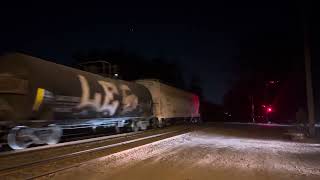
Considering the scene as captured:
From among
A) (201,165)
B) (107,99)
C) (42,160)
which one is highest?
(107,99)

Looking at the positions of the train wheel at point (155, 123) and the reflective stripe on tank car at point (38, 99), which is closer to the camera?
the reflective stripe on tank car at point (38, 99)

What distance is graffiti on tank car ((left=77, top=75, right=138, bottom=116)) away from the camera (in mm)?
18031

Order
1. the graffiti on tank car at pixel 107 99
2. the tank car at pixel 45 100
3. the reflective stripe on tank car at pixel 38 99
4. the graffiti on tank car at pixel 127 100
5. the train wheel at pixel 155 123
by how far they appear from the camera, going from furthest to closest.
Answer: the train wheel at pixel 155 123 < the graffiti on tank car at pixel 127 100 < the graffiti on tank car at pixel 107 99 < the reflective stripe on tank car at pixel 38 99 < the tank car at pixel 45 100

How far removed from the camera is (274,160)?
12.4 meters

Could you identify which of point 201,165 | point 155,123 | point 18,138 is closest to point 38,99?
point 18,138

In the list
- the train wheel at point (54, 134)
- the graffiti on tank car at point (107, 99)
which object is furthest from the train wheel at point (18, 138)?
the graffiti on tank car at point (107, 99)

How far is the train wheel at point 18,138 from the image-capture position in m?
13.7

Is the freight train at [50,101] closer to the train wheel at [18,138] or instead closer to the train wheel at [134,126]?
the train wheel at [18,138]

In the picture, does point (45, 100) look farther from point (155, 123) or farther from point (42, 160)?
point (155, 123)

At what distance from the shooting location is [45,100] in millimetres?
14805

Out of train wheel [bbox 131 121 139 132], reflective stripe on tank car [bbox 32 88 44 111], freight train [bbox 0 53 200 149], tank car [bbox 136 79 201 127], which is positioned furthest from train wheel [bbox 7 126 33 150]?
tank car [bbox 136 79 201 127]

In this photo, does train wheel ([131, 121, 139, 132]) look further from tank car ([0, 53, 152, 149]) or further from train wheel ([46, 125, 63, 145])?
train wheel ([46, 125, 63, 145])

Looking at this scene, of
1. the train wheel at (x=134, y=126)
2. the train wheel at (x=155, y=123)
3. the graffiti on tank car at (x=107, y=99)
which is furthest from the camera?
the train wheel at (x=155, y=123)

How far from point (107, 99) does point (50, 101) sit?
5.67 meters
